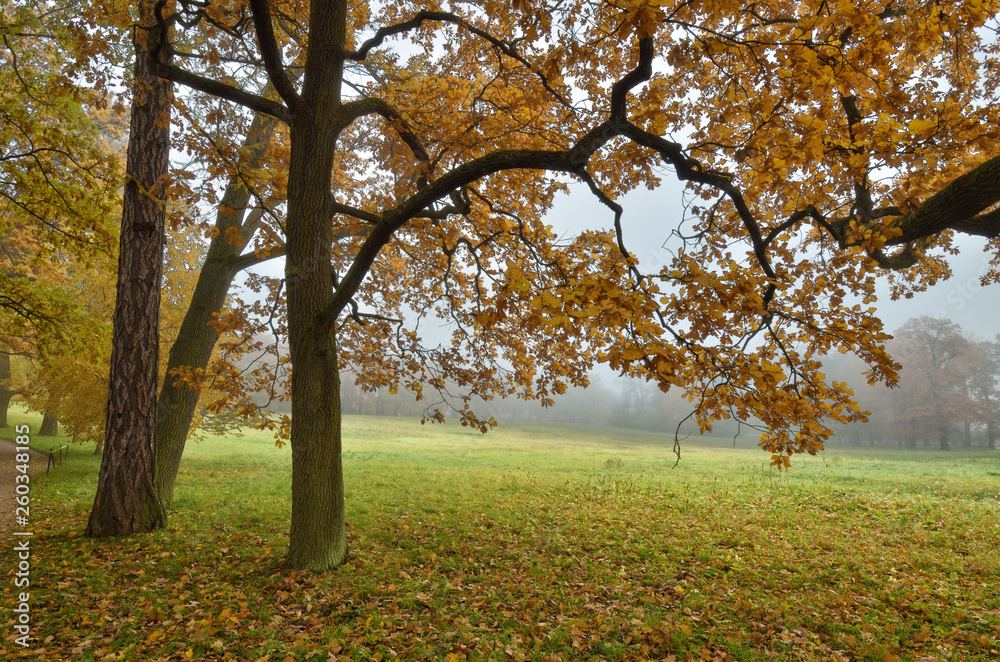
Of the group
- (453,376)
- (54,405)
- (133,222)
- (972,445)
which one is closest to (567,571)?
(453,376)

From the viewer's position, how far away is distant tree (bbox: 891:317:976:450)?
36.1 meters

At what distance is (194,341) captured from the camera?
7.62 meters

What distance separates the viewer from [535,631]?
4156 mm

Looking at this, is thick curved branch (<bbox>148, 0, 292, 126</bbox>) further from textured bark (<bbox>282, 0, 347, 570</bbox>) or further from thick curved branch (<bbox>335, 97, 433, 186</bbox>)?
thick curved branch (<bbox>335, 97, 433, 186</bbox>)

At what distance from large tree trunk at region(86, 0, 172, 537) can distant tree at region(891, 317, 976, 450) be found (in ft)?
164

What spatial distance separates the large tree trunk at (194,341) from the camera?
7246mm

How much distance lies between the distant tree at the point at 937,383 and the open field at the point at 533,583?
121ft

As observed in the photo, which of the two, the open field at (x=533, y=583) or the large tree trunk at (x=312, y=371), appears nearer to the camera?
the open field at (x=533, y=583)

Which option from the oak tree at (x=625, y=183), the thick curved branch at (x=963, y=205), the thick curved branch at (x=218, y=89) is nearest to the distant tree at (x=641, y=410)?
the oak tree at (x=625, y=183)

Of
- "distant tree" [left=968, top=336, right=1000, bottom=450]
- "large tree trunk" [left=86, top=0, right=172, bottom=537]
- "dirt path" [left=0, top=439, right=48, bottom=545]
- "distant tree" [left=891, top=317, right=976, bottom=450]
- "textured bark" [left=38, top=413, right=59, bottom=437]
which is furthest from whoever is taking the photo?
"distant tree" [left=968, top=336, right=1000, bottom=450]

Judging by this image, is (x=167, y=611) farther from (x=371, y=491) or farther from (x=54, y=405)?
(x=54, y=405)

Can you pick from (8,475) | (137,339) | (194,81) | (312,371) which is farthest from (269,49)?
(8,475)

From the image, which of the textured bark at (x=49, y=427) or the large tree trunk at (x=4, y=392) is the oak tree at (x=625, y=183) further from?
the textured bark at (x=49, y=427)

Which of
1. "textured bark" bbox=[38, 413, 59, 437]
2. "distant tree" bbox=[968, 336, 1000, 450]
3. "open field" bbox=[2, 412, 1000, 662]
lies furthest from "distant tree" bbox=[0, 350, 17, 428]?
"distant tree" bbox=[968, 336, 1000, 450]
